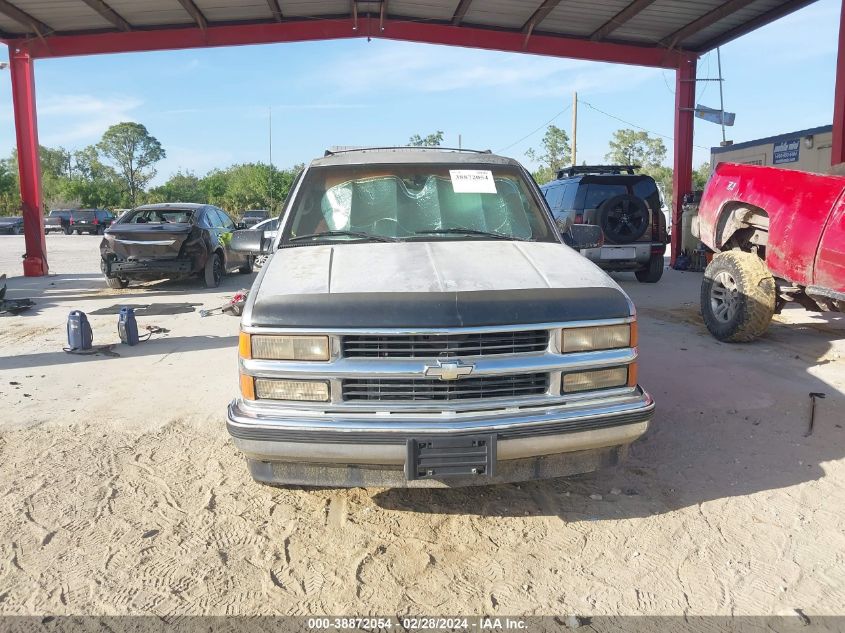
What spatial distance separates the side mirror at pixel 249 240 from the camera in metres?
4.27

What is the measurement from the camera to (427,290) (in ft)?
9.39

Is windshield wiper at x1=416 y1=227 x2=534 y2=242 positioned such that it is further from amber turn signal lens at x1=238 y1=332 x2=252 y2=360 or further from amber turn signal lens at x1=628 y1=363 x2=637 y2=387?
amber turn signal lens at x1=238 y1=332 x2=252 y2=360

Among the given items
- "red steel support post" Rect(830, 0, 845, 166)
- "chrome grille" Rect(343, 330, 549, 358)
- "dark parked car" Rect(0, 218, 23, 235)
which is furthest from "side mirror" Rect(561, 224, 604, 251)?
"dark parked car" Rect(0, 218, 23, 235)

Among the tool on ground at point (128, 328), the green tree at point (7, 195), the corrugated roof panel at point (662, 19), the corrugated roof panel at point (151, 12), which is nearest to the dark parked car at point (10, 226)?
the green tree at point (7, 195)

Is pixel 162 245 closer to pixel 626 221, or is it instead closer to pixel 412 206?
pixel 412 206

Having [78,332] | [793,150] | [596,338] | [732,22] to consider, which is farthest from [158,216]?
[793,150]

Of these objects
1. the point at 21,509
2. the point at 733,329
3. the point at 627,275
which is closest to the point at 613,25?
the point at 627,275

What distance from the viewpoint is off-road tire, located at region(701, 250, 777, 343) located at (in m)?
6.18

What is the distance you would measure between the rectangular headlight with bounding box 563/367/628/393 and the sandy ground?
0.73m

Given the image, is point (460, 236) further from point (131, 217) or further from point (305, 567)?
point (131, 217)

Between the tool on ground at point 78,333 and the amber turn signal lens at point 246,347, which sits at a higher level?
the amber turn signal lens at point 246,347

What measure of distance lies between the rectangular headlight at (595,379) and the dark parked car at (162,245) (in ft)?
28.5

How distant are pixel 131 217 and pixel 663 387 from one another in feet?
32.4

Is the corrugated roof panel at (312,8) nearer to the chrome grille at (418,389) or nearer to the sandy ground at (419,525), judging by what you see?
the sandy ground at (419,525)
